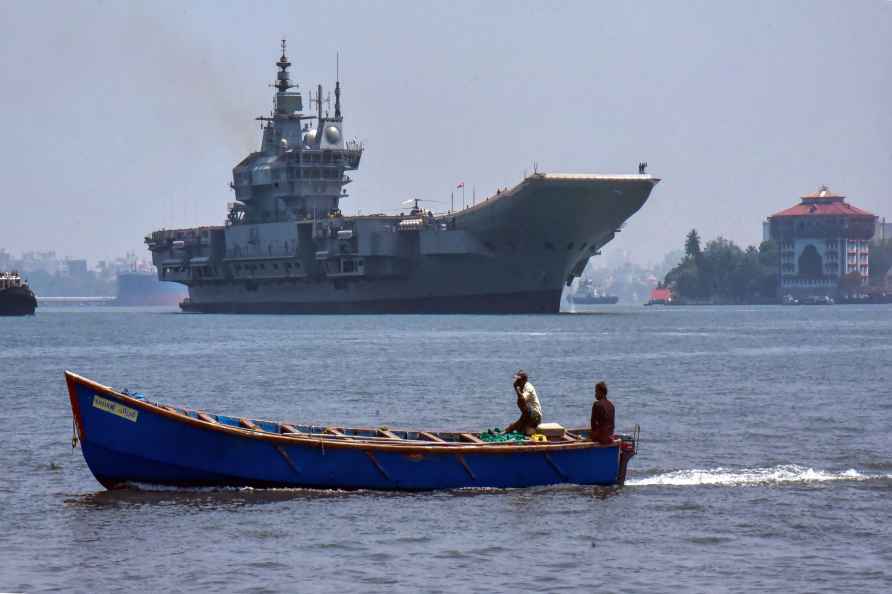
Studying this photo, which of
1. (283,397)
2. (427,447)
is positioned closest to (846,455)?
(427,447)

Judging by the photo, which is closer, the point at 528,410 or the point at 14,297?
the point at 528,410

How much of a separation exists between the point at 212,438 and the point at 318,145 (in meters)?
121

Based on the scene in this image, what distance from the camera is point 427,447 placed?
1155 inches

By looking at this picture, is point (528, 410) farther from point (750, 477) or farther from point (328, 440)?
point (750, 477)

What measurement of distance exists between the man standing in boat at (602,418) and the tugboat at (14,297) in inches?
5260

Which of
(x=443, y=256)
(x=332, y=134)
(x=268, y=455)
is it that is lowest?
(x=268, y=455)

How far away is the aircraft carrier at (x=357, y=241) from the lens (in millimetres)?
121750

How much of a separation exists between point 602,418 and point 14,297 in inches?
5336

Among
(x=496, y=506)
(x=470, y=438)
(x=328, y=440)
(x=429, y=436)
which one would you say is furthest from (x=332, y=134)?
(x=496, y=506)

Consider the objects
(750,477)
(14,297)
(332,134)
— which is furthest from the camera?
(14,297)

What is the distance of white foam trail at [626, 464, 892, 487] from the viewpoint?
3195cm

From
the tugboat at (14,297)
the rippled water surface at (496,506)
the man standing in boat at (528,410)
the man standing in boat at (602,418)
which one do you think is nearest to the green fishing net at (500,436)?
the man standing in boat at (528,410)

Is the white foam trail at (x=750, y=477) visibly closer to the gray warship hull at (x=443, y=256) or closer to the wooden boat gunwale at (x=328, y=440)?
the wooden boat gunwale at (x=328, y=440)

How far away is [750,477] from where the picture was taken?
32.5m
